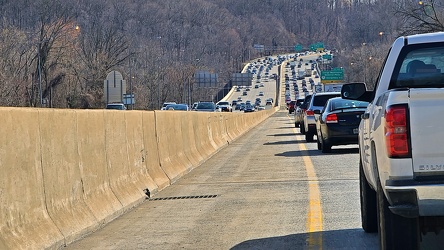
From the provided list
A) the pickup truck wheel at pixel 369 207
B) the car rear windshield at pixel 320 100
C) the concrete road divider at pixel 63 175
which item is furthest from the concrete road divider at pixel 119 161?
the car rear windshield at pixel 320 100

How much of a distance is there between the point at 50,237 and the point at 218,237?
1.89 m

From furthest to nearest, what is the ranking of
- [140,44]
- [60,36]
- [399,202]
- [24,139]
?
[140,44], [60,36], [24,139], [399,202]

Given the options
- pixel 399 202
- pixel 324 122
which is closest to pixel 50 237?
pixel 399 202

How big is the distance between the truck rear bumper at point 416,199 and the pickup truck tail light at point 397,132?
8.7 inches

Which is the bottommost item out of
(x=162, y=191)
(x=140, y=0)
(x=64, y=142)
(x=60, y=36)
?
(x=162, y=191)

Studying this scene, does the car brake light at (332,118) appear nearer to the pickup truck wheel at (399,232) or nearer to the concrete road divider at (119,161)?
the concrete road divider at (119,161)

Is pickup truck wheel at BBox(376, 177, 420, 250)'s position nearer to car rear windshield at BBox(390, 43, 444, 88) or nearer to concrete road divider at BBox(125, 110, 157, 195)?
car rear windshield at BBox(390, 43, 444, 88)

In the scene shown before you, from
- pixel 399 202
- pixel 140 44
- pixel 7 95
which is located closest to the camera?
pixel 399 202

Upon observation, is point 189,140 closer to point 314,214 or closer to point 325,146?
point 325,146

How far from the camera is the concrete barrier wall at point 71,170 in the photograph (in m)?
8.34

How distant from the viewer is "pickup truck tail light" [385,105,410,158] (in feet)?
21.5

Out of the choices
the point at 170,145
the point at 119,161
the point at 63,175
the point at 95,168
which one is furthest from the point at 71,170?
the point at 170,145

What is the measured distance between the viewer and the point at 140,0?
644ft

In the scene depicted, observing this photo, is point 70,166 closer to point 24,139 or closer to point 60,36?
point 24,139
